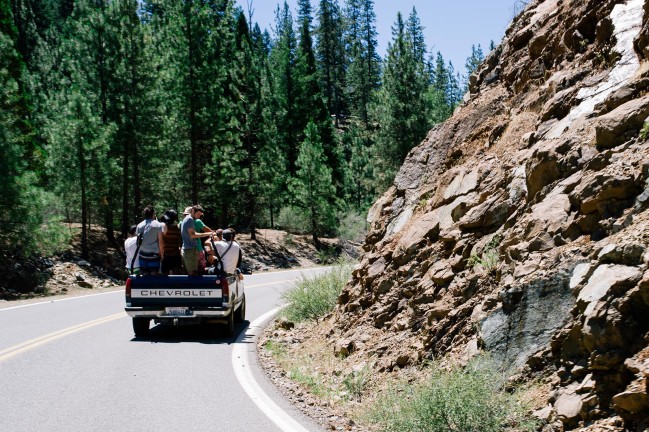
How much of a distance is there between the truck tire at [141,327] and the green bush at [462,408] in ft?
22.5

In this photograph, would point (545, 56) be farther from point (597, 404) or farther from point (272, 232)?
point (272, 232)

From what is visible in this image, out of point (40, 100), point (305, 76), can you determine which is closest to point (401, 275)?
point (40, 100)

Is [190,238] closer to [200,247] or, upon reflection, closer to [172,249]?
[200,247]

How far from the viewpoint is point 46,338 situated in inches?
423

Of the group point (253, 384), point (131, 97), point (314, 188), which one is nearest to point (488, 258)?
point (253, 384)

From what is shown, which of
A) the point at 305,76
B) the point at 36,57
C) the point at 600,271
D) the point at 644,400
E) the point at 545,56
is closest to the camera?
the point at 644,400

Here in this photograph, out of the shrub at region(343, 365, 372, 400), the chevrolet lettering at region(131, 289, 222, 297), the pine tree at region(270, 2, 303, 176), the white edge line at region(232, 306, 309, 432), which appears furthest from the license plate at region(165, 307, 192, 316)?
the pine tree at region(270, 2, 303, 176)

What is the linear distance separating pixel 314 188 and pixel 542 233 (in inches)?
1272

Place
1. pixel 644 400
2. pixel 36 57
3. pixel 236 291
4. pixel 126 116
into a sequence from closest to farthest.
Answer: pixel 644 400, pixel 236 291, pixel 126 116, pixel 36 57

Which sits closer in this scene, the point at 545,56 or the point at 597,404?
the point at 597,404

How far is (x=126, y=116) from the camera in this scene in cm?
2898

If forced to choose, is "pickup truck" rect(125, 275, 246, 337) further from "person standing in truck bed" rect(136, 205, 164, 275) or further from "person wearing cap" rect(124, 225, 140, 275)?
"person wearing cap" rect(124, 225, 140, 275)

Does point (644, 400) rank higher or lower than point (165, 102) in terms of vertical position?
lower

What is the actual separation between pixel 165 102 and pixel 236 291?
21544 millimetres
